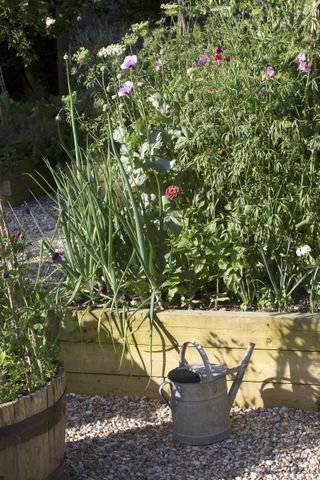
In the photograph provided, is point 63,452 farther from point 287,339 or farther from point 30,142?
point 30,142

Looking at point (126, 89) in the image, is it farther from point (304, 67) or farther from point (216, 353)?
point (216, 353)

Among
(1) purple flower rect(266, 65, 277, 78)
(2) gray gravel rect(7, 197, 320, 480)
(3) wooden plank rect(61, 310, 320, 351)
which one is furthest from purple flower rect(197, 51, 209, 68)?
(2) gray gravel rect(7, 197, 320, 480)

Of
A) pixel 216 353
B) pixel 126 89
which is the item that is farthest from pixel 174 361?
pixel 126 89

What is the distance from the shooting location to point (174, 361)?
406 cm

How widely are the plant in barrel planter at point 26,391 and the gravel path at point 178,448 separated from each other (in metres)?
0.35

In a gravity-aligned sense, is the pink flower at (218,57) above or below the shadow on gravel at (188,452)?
above

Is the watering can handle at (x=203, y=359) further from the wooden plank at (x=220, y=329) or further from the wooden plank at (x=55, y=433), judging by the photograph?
the wooden plank at (x=55, y=433)

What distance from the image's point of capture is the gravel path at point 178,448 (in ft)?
11.2

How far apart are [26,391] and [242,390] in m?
1.20

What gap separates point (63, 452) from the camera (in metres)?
3.26

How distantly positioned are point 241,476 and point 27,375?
92cm

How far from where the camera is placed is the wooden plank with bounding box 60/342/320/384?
151 inches

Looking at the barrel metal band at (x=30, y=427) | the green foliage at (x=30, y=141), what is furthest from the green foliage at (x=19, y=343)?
the green foliage at (x=30, y=141)


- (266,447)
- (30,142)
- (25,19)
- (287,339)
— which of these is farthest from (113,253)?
(25,19)
